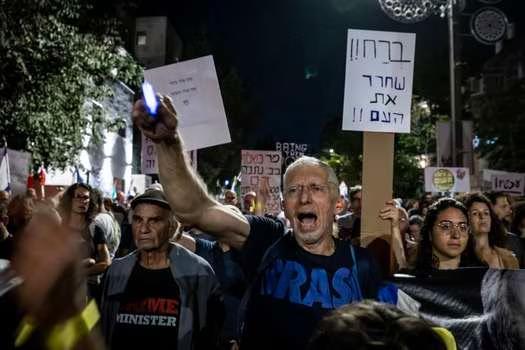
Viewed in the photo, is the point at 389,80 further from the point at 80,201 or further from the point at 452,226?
the point at 80,201

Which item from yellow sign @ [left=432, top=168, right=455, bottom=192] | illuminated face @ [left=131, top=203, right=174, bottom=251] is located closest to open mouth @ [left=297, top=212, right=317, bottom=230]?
illuminated face @ [left=131, top=203, right=174, bottom=251]

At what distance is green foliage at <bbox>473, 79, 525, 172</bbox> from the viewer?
29616mm

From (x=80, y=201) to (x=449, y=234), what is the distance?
11.1ft

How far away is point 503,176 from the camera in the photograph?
50.9 feet

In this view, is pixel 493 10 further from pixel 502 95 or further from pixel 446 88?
pixel 446 88

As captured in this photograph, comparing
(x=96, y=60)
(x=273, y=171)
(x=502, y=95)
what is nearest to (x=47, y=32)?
(x=96, y=60)

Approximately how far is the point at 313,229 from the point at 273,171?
9.29 meters

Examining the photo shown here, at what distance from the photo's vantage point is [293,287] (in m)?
3.21

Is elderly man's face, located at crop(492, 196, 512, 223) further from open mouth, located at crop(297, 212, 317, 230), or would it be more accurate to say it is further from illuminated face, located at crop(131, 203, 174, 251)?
open mouth, located at crop(297, 212, 317, 230)

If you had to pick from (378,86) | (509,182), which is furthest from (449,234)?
(509,182)

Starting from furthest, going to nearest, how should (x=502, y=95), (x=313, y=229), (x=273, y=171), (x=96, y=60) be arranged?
(x=502, y=95)
(x=96, y=60)
(x=273, y=171)
(x=313, y=229)

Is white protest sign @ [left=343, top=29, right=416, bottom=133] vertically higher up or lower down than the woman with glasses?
higher up

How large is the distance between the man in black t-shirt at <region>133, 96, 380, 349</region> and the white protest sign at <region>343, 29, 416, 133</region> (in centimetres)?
186

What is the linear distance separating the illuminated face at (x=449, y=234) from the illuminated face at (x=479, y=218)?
0.87m
